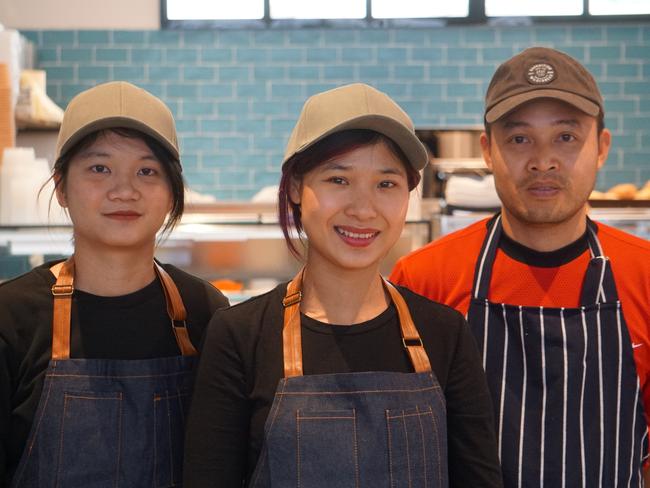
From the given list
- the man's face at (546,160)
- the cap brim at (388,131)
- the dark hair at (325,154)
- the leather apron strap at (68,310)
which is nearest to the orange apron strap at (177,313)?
the leather apron strap at (68,310)

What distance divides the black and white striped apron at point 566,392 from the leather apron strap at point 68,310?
0.60 m

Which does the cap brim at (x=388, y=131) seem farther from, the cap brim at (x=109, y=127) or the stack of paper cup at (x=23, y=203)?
the stack of paper cup at (x=23, y=203)

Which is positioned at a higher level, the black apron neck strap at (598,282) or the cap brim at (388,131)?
the cap brim at (388,131)

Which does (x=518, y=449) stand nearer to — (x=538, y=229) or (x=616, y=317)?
(x=616, y=317)

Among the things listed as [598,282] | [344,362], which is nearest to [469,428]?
[344,362]

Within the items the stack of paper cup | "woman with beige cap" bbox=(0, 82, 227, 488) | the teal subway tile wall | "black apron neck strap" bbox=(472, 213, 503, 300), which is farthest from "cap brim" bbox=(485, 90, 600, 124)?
the teal subway tile wall

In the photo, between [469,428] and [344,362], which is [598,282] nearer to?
[469,428]

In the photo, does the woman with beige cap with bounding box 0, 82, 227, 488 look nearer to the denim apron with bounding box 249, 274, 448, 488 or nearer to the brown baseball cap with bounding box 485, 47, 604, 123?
the denim apron with bounding box 249, 274, 448, 488

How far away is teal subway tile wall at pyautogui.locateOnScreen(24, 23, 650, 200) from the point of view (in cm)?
581

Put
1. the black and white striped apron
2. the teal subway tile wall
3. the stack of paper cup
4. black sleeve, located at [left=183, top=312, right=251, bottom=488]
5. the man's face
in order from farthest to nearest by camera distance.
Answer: the teal subway tile wall, the stack of paper cup, the man's face, the black and white striped apron, black sleeve, located at [left=183, top=312, right=251, bottom=488]

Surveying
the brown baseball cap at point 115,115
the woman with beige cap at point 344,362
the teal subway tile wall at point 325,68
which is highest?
the teal subway tile wall at point 325,68

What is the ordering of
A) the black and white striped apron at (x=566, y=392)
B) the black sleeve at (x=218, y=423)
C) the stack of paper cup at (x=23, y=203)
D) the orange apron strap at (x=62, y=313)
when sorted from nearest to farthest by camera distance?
the black sleeve at (x=218, y=423)
the orange apron strap at (x=62, y=313)
the black and white striped apron at (x=566, y=392)
the stack of paper cup at (x=23, y=203)

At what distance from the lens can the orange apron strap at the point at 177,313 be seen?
1.52 meters

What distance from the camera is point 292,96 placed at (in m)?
5.84
